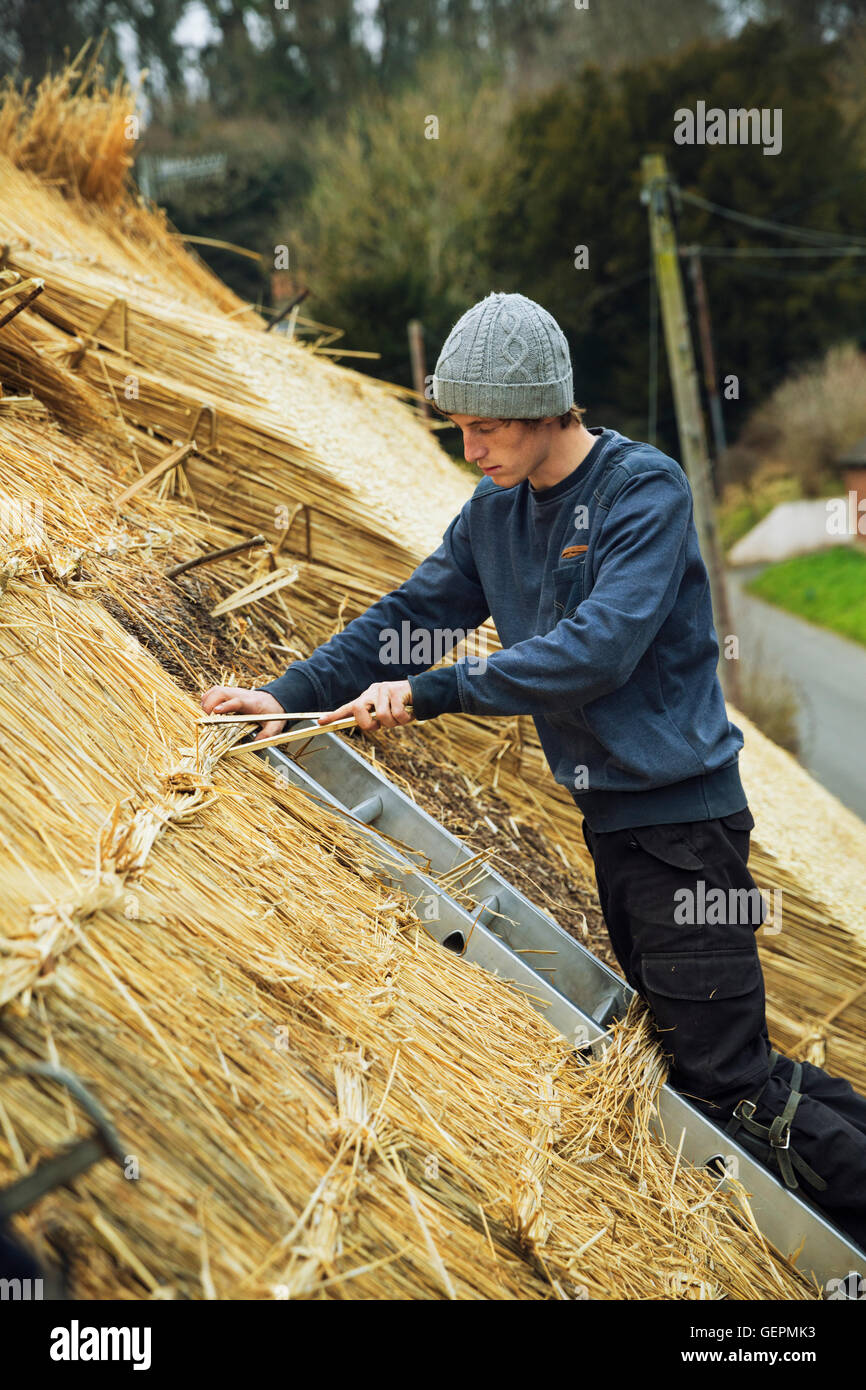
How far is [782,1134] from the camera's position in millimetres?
1896

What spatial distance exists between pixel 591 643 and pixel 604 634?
2 cm

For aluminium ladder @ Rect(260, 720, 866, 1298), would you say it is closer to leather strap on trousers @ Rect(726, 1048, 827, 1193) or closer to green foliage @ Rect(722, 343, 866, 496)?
leather strap on trousers @ Rect(726, 1048, 827, 1193)

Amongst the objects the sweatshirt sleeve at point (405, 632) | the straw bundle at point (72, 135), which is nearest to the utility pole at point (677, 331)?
the straw bundle at point (72, 135)

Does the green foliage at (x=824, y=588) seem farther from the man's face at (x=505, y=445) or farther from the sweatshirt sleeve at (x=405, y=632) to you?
the man's face at (x=505, y=445)

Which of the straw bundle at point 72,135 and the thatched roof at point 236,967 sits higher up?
the straw bundle at point 72,135

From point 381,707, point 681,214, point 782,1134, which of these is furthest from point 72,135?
point 681,214

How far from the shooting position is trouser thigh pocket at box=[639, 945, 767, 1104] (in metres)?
1.92

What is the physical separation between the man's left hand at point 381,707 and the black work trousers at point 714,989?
Answer: 0.48 m

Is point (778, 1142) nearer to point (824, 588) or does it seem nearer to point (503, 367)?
point (503, 367)

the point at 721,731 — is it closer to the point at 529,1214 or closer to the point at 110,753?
the point at 529,1214

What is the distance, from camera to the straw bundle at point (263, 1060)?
112 centimetres

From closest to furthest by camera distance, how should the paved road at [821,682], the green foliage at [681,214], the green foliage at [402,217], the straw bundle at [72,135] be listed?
the straw bundle at [72,135], the paved road at [821,682], the green foliage at [402,217], the green foliage at [681,214]

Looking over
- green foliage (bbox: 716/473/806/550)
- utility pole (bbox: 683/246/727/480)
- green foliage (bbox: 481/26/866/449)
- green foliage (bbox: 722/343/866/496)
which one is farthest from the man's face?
green foliage (bbox: 722/343/866/496)
